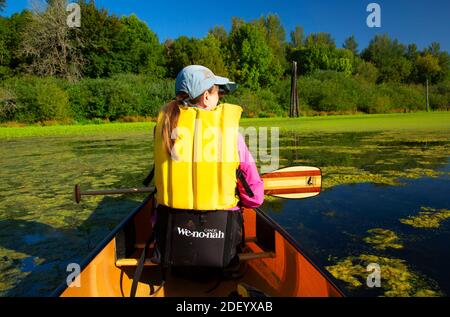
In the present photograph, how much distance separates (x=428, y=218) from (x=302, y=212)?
1.30 meters

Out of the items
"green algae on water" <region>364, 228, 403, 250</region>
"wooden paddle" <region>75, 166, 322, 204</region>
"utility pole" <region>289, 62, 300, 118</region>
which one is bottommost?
"green algae on water" <region>364, 228, 403, 250</region>

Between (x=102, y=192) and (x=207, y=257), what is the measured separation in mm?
1987

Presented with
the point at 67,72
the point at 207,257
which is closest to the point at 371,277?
the point at 207,257

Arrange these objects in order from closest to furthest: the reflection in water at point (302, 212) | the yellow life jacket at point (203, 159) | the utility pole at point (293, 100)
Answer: the yellow life jacket at point (203, 159) → the reflection in water at point (302, 212) → the utility pole at point (293, 100)

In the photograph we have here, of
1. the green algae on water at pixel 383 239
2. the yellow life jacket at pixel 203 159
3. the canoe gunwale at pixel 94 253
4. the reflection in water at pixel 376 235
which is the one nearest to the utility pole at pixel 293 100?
the reflection in water at pixel 376 235

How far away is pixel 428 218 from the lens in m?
4.35

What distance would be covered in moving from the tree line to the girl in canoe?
22.1 metres

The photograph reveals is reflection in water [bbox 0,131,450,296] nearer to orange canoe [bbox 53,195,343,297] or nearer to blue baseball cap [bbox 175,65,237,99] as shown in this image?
orange canoe [bbox 53,195,343,297]

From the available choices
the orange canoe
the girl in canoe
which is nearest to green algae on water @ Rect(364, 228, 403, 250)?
the orange canoe

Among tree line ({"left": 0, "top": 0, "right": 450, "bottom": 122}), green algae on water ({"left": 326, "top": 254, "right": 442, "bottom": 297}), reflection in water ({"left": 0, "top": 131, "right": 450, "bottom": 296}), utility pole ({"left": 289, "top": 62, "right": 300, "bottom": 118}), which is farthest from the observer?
utility pole ({"left": 289, "top": 62, "right": 300, "bottom": 118})

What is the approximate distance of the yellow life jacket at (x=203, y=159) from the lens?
2209mm

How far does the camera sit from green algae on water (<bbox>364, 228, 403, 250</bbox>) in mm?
3651

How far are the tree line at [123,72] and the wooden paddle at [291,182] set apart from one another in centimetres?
2121

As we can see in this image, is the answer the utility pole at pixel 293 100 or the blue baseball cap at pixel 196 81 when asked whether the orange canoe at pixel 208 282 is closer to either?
the blue baseball cap at pixel 196 81
